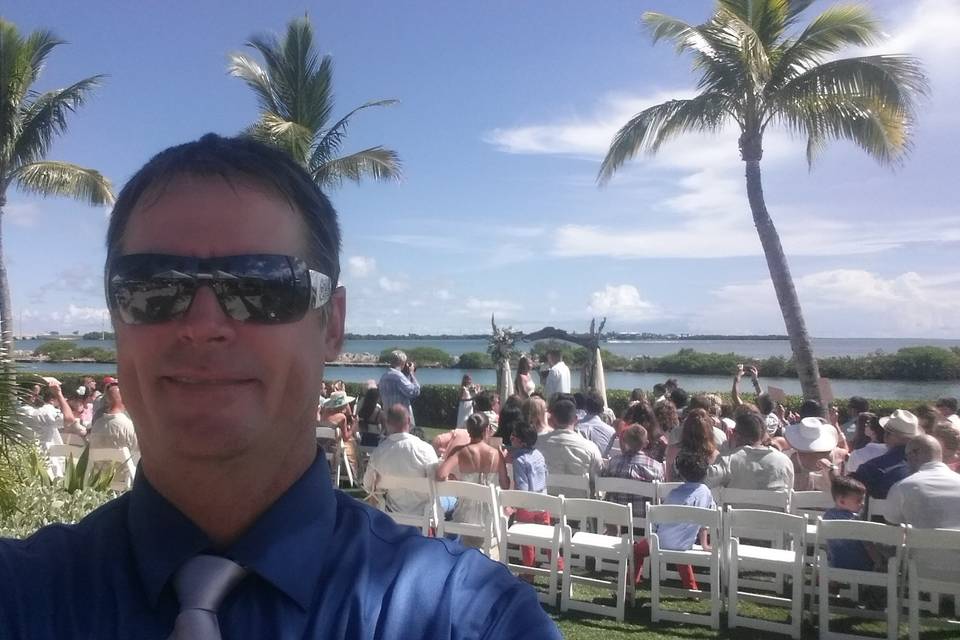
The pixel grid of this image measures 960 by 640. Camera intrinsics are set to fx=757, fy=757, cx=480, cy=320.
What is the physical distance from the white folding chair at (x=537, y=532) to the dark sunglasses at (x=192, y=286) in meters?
4.96

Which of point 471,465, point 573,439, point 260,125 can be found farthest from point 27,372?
point 260,125

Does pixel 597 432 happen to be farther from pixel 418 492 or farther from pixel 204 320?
pixel 204 320

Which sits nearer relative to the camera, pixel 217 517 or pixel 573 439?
pixel 217 517

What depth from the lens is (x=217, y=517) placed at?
122 centimetres

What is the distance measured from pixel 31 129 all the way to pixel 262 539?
16939mm

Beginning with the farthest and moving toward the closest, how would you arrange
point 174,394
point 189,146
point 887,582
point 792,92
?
point 792,92, point 887,582, point 189,146, point 174,394

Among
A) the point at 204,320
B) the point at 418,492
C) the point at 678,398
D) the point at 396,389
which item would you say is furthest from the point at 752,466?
the point at 204,320

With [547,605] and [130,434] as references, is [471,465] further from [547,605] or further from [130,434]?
[130,434]

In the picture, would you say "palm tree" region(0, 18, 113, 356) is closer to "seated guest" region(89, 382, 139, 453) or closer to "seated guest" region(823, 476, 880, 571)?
"seated guest" region(89, 382, 139, 453)

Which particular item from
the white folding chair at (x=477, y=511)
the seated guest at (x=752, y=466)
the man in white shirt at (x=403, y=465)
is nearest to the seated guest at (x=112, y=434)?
the man in white shirt at (x=403, y=465)

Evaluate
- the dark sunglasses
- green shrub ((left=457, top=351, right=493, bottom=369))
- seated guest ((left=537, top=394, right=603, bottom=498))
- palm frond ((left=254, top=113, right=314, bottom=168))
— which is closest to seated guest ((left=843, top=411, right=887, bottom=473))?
seated guest ((left=537, top=394, right=603, bottom=498))

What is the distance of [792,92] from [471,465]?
8.62 meters

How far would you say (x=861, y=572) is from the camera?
17.9 feet

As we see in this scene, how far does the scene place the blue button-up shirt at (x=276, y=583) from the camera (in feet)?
3.60
